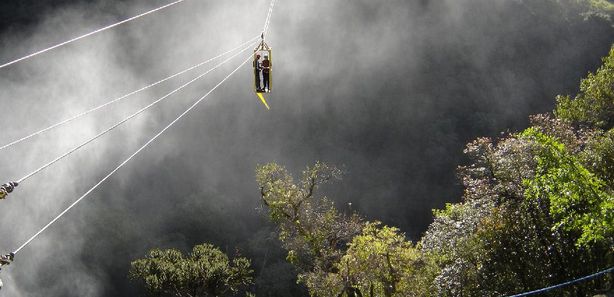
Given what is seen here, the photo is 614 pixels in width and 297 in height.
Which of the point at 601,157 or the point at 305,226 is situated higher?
the point at 305,226

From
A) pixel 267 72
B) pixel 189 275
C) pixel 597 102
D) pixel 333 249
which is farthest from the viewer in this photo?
pixel 189 275

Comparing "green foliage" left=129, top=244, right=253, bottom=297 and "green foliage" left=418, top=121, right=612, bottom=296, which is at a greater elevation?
"green foliage" left=129, top=244, right=253, bottom=297

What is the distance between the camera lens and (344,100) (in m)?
62.3

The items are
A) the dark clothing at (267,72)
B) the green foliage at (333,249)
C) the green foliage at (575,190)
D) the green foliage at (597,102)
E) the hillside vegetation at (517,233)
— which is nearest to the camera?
the green foliage at (575,190)

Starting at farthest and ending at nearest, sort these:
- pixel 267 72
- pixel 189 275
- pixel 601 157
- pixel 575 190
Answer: pixel 189 275 < pixel 267 72 < pixel 601 157 < pixel 575 190

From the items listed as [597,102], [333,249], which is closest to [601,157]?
[597,102]

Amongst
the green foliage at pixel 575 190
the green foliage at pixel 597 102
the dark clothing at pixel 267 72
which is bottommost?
the green foliage at pixel 575 190

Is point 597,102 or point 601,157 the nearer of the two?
point 601,157

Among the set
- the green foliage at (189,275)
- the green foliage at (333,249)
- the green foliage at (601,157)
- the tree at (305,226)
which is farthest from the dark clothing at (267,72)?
the green foliage at (189,275)

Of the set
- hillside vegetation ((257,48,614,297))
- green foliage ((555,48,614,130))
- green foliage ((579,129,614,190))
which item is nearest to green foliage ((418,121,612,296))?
hillside vegetation ((257,48,614,297))

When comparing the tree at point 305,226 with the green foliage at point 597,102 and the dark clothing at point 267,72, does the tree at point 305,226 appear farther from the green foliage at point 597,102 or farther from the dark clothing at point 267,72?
the green foliage at point 597,102

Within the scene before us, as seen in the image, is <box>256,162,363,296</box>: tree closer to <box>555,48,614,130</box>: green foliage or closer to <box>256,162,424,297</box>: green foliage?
<box>256,162,424,297</box>: green foliage

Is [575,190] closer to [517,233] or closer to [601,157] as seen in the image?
[601,157]

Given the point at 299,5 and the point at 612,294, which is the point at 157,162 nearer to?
the point at 299,5
